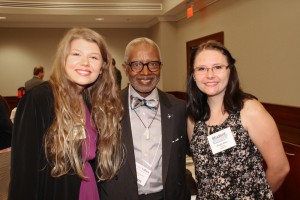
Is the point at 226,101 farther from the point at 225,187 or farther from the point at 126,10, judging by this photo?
the point at 126,10

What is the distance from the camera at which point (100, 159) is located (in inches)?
65.3

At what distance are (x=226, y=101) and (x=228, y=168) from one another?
1.24ft

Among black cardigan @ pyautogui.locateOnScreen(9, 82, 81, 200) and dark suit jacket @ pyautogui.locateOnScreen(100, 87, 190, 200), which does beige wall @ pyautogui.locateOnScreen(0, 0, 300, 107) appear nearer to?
dark suit jacket @ pyautogui.locateOnScreen(100, 87, 190, 200)

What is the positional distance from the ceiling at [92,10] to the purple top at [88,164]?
5.20m

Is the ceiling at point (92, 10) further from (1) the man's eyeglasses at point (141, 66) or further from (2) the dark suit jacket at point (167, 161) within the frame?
(2) the dark suit jacket at point (167, 161)

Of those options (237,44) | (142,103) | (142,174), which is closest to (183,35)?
(237,44)

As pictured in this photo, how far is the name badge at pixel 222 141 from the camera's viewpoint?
1.57 metres

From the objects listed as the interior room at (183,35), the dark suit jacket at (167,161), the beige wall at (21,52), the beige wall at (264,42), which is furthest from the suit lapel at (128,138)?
the beige wall at (21,52)

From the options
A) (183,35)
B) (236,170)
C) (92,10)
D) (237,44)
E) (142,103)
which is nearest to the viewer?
(236,170)

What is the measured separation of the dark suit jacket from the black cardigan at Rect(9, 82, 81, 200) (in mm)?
337

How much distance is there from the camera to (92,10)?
727cm

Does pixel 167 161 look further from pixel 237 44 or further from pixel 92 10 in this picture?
pixel 92 10

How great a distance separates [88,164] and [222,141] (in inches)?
30.0

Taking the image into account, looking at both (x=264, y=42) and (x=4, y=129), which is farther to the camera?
(x=264, y=42)
